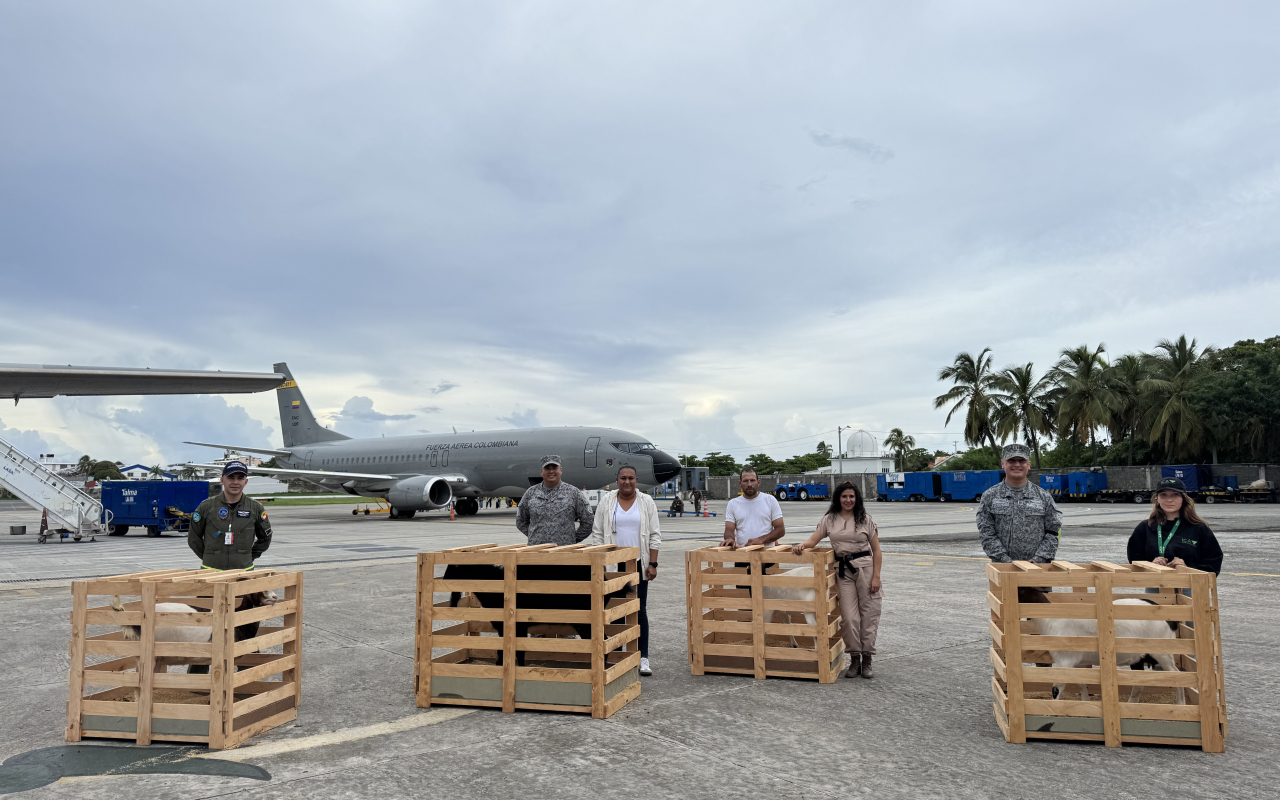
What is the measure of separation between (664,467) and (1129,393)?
35733 mm

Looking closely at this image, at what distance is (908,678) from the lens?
6379 millimetres

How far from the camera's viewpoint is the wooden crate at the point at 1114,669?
473 centimetres

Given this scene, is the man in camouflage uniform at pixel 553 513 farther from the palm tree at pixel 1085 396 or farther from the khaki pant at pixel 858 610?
the palm tree at pixel 1085 396

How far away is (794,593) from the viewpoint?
22.9ft

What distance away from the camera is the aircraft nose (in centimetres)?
2883

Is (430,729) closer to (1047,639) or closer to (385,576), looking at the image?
(1047,639)

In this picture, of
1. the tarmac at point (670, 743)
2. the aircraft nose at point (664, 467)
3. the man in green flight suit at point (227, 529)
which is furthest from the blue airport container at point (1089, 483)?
the man in green flight suit at point (227, 529)

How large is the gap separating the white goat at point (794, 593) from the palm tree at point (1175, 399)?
153ft

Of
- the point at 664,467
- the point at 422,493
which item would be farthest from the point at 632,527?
the point at 422,493

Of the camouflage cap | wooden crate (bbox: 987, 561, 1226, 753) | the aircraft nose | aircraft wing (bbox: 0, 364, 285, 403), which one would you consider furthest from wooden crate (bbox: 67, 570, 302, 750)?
the aircraft nose

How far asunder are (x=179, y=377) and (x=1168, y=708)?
1454 cm

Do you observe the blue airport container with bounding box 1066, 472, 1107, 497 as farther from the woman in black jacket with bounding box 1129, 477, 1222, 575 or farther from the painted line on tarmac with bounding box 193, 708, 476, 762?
the painted line on tarmac with bounding box 193, 708, 476, 762

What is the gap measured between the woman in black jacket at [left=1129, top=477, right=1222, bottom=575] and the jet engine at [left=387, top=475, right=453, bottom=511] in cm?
2864

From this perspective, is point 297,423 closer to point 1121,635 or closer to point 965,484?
point 965,484
